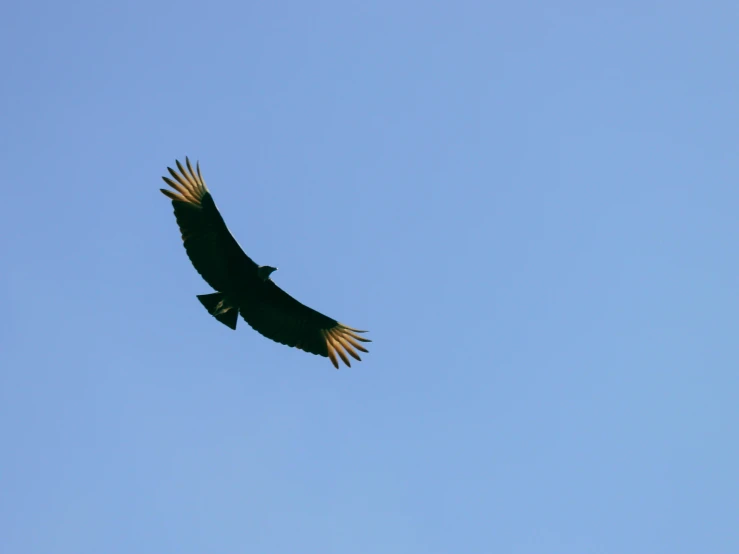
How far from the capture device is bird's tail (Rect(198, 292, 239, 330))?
21.4m

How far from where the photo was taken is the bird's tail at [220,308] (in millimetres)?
21422

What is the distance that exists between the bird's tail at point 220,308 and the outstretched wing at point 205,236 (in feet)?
0.67

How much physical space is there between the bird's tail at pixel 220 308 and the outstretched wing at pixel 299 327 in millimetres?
289

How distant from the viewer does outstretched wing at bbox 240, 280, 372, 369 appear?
22.1 metres

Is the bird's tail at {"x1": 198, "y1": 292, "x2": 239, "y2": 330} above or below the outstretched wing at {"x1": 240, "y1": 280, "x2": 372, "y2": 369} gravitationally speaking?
below

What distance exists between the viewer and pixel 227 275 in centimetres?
2158

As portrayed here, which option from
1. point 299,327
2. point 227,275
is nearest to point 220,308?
point 227,275

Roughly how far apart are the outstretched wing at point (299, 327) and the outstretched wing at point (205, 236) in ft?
2.85

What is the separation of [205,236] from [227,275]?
93 centimetres

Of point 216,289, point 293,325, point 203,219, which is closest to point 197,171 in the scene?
point 203,219

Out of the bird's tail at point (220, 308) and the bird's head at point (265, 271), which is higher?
the bird's head at point (265, 271)

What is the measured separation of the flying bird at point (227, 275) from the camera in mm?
21312

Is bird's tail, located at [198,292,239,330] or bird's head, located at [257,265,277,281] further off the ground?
bird's head, located at [257,265,277,281]

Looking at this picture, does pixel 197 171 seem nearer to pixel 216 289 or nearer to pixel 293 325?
pixel 216 289
